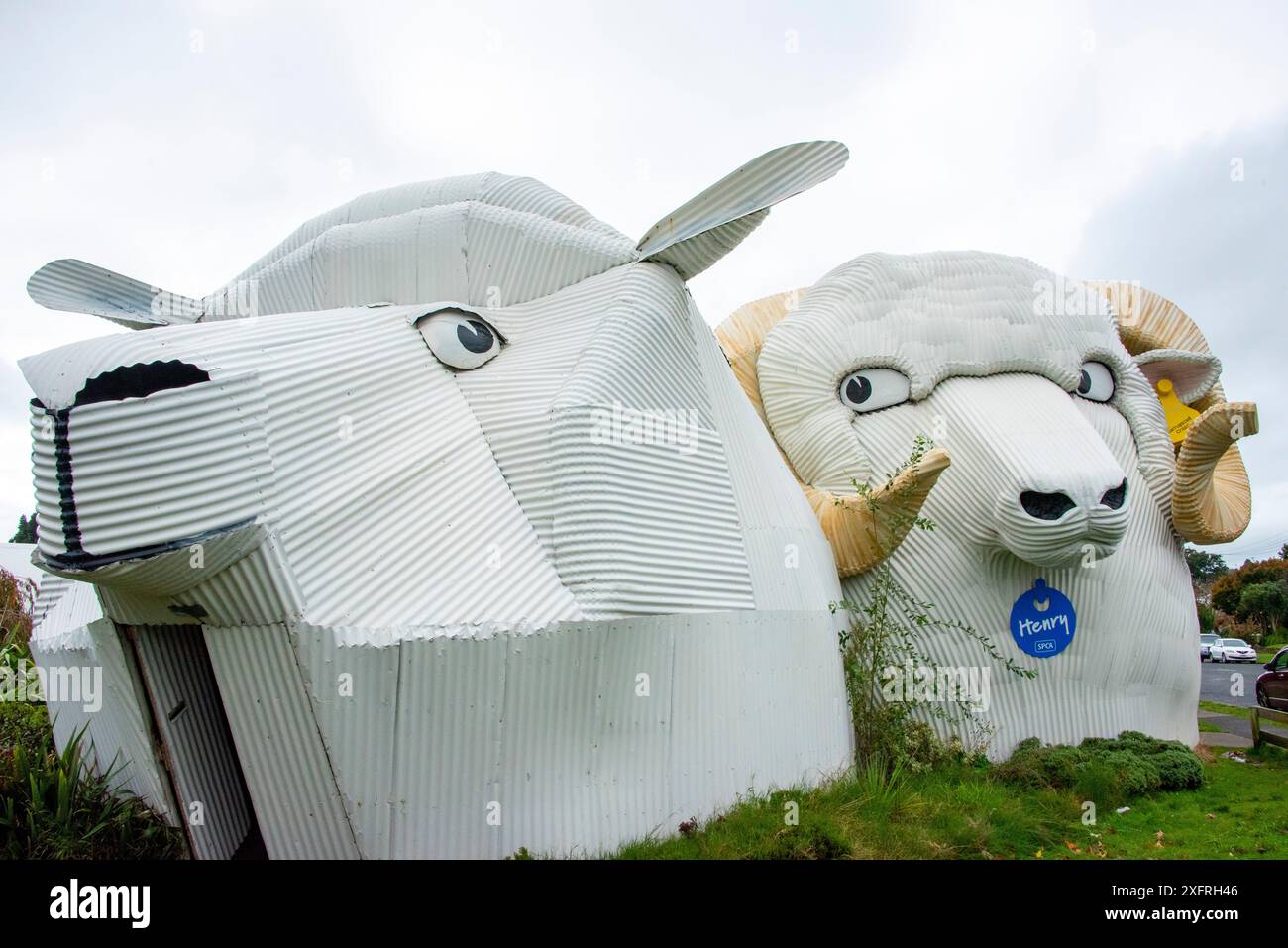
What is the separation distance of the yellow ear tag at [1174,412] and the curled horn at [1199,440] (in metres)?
0.30

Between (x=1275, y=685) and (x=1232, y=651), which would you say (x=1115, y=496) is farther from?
(x=1232, y=651)

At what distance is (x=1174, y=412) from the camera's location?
11.4m

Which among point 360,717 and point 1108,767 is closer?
point 360,717

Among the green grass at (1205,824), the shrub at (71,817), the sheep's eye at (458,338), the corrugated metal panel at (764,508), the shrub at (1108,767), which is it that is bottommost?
the green grass at (1205,824)

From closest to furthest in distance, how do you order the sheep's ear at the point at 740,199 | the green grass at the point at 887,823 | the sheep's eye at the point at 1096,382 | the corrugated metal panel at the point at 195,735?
1. the corrugated metal panel at the point at 195,735
2. the green grass at the point at 887,823
3. the sheep's ear at the point at 740,199
4. the sheep's eye at the point at 1096,382

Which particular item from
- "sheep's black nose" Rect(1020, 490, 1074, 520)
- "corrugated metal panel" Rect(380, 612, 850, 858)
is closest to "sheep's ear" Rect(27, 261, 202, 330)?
"corrugated metal panel" Rect(380, 612, 850, 858)

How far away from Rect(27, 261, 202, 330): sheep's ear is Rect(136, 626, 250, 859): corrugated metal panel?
308 centimetres

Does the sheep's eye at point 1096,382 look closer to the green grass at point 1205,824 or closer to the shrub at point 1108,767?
the shrub at point 1108,767

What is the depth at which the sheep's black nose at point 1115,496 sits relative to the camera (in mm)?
8289

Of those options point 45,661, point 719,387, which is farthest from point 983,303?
point 45,661

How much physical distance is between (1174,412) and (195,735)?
11.1 meters

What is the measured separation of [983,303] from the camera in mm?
9672

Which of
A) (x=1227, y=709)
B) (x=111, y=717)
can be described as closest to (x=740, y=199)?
(x=111, y=717)

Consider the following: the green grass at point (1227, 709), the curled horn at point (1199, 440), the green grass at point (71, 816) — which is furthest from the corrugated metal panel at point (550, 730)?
the green grass at point (1227, 709)
